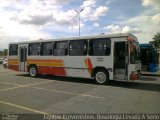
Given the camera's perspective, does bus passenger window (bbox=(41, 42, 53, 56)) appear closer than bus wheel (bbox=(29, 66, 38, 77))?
Yes

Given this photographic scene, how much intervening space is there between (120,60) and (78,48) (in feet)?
10.6

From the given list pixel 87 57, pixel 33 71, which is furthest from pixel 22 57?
pixel 87 57

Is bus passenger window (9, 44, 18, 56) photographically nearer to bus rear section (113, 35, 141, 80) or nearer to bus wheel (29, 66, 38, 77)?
bus wheel (29, 66, 38, 77)

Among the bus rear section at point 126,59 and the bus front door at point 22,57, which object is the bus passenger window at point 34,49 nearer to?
the bus front door at point 22,57

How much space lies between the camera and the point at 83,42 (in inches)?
620

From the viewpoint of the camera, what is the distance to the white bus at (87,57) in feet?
45.9

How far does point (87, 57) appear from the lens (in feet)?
50.6

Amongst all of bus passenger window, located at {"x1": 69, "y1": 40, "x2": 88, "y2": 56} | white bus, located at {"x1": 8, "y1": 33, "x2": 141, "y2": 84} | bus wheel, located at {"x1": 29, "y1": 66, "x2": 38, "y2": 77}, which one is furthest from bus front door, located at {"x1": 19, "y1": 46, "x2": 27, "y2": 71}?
bus passenger window, located at {"x1": 69, "y1": 40, "x2": 88, "y2": 56}

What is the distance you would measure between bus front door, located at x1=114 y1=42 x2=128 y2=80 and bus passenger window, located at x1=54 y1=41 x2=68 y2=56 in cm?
405

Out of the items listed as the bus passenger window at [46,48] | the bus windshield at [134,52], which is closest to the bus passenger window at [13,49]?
the bus passenger window at [46,48]

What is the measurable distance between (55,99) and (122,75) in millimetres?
5536

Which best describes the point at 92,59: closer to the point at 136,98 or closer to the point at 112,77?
the point at 112,77

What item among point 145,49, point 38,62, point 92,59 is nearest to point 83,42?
point 92,59

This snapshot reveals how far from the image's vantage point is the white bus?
1399 cm
